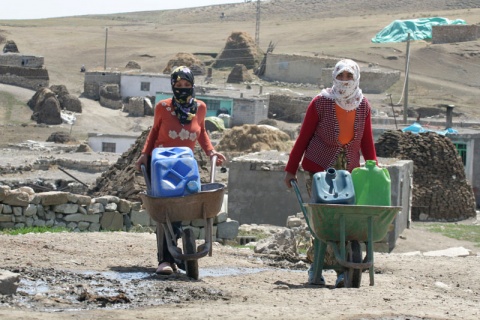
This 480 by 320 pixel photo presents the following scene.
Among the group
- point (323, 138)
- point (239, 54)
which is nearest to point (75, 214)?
point (323, 138)

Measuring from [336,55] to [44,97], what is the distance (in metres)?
21.9

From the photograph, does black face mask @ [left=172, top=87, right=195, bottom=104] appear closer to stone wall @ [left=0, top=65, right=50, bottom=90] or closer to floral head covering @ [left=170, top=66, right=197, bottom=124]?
floral head covering @ [left=170, top=66, right=197, bottom=124]

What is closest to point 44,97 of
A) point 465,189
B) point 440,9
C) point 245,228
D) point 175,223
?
point 465,189

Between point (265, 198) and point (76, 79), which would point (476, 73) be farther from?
point (265, 198)

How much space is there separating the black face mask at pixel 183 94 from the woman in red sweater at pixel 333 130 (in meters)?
0.94

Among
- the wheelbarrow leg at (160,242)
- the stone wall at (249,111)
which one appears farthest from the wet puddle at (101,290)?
the stone wall at (249,111)

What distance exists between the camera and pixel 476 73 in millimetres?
65500

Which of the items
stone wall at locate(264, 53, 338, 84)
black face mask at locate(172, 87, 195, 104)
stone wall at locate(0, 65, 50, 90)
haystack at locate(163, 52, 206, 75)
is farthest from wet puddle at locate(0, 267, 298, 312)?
haystack at locate(163, 52, 206, 75)

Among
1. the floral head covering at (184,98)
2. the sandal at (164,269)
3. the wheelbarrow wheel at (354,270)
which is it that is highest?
the floral head covering at (184,98)

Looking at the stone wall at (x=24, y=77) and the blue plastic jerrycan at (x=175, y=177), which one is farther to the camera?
the stone wall at (x=24, y=77)

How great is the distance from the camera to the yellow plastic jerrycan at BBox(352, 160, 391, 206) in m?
8.46

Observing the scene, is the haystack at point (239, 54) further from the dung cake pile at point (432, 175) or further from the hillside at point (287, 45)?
the dung cake pile at point (432, 175)

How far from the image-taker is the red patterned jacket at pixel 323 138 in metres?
8.99

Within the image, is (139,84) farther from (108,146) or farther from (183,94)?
(183,94)
